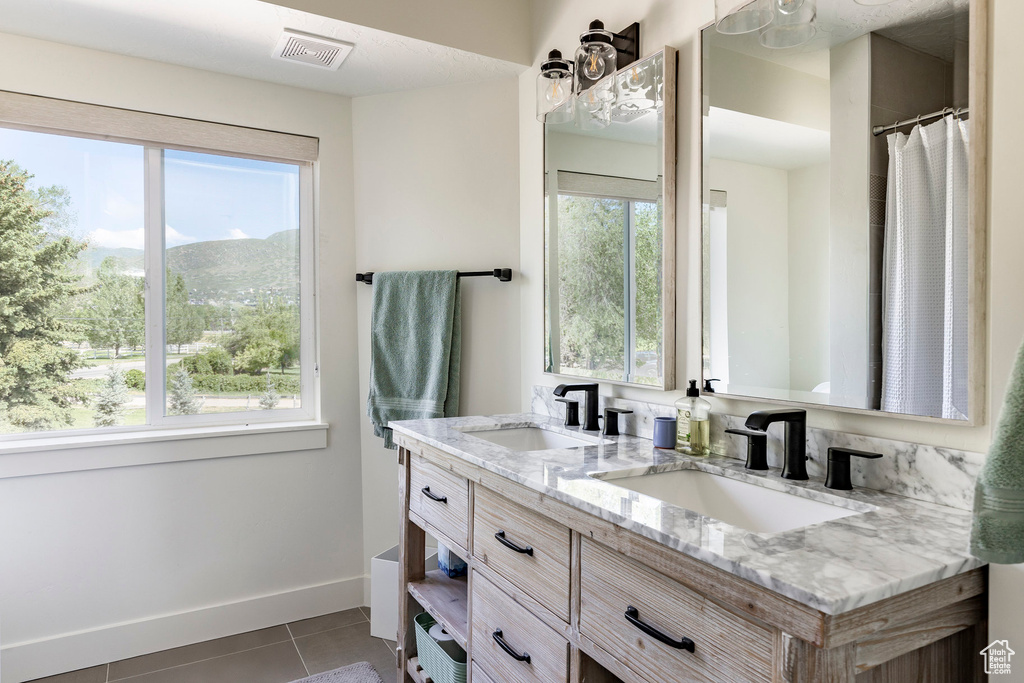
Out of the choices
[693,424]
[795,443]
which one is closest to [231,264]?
[693,424]

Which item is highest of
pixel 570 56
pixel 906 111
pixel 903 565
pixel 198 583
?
pixel 570 56

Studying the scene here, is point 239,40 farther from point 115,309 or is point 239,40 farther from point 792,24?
point 792,24

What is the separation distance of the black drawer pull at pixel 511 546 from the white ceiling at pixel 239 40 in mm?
1650

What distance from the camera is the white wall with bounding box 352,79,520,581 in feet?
7.97

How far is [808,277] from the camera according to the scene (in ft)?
4.27

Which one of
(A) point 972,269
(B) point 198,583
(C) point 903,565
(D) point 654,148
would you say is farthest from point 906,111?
(B) point 198,583

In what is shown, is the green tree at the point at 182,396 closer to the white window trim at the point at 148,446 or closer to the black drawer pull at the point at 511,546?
the white window trim at the point at 148,446

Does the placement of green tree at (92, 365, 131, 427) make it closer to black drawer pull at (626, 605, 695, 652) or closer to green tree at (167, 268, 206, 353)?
green tree at (167, 268, 206, 353)

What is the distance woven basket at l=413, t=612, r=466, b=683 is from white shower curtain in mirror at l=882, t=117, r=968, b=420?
1.27 m

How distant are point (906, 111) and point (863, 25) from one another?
217mm

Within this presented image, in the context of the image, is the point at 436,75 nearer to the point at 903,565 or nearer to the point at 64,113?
the point at 64,113

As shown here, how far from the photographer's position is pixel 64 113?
7.07ft

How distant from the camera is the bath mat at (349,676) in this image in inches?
82.5

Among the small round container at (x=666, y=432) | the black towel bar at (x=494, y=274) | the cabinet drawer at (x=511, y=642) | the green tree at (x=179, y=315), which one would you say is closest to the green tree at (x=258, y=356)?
the green tree at (x=179, y=315)
